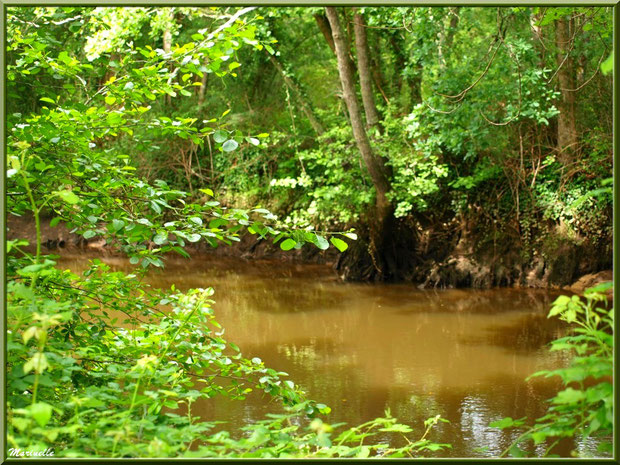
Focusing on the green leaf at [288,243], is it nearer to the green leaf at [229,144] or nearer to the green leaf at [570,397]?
the green leaf at [229,144]

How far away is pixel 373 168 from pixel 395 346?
2.77m

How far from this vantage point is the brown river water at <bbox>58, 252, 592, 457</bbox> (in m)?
4.60

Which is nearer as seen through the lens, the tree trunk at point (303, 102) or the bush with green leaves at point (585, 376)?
the bush with green leaves at point (585, 376)

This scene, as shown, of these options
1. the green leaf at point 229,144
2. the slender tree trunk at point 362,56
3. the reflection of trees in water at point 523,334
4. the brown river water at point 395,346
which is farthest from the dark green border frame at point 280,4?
the slender tree trunk at point 362,56

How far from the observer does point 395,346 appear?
250 inches

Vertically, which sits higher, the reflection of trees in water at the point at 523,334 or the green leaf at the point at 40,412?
the green leaf at the point at 40,412

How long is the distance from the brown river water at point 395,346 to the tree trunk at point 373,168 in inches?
17.3

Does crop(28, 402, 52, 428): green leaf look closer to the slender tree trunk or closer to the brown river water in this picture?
the brown river water

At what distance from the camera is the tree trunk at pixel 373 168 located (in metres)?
7.61

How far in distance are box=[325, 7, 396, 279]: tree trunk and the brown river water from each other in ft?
1.44

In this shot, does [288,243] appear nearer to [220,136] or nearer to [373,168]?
[220,136]

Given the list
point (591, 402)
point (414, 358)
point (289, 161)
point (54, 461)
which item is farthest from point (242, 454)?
point (289, 161)

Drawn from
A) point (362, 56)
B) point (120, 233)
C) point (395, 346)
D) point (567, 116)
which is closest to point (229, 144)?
point (120, 233)

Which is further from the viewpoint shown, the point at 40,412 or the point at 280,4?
the point at 280,4
